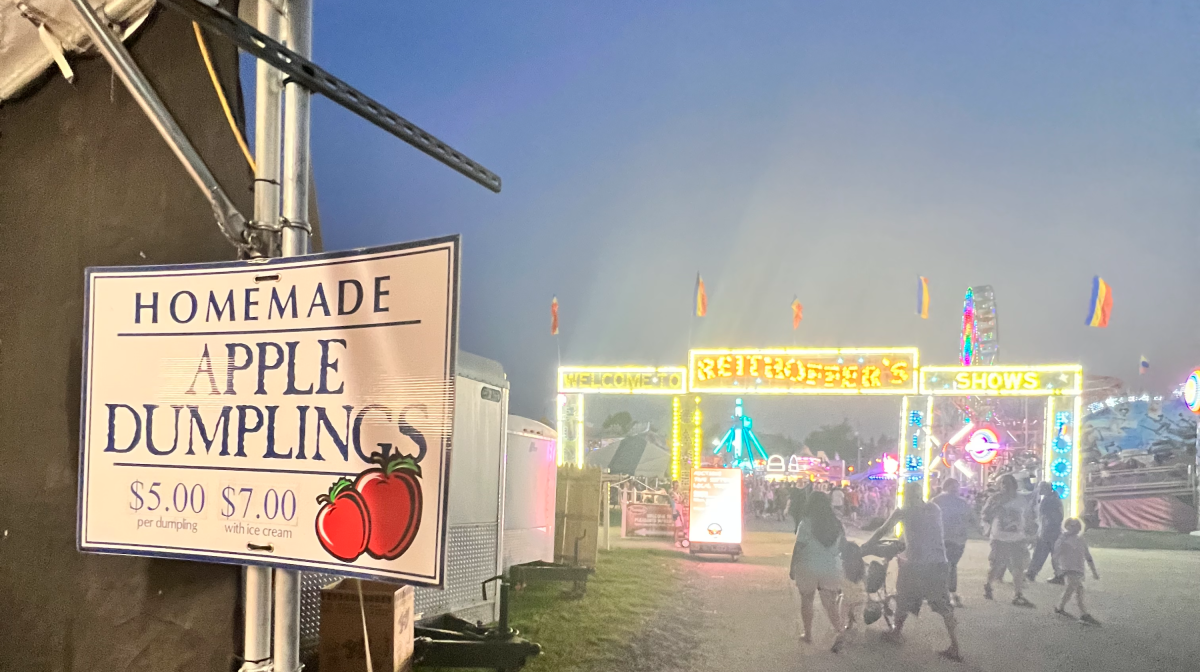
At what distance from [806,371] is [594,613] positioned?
1255 centimetres

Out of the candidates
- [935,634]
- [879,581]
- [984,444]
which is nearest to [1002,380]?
[984,444]

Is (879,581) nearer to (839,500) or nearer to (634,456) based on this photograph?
(839,500)

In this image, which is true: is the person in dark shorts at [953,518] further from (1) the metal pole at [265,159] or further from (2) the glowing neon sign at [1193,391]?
(1) the metal pole at [265,159]

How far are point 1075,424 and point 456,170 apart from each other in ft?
71.1

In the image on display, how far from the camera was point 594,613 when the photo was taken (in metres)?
9.30

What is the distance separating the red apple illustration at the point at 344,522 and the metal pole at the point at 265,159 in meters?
0.25

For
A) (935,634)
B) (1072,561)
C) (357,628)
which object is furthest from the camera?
(1072,561)

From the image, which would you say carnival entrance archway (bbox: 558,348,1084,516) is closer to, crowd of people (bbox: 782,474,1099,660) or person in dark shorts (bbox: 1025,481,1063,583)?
person in dark shorts (bbox: 1025,481,1063,583)

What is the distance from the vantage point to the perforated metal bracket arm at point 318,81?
1.53 m

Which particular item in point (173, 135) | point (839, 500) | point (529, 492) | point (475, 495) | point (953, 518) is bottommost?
point (839, 500)

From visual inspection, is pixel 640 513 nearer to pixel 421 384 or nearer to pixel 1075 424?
pixel 1075 424

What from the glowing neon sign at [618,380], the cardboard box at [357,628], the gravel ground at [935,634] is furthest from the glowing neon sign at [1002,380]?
the cardboard box at [357,628]

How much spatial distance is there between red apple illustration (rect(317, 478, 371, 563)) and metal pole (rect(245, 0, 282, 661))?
0.82 feet

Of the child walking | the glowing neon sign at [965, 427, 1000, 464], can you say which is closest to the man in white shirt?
the child walking
